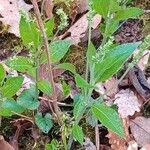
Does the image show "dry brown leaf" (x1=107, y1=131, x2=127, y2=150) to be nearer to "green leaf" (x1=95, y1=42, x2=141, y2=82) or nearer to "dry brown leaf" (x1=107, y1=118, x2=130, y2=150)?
"dry brown leaf" (x1=107, y1=118, x2=130, y2=150)

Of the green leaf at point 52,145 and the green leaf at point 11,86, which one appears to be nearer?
the green leaf at point 11,86

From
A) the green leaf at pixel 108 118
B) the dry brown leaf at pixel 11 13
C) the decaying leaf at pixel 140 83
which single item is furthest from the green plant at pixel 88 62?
the dry brown leaf at pixel 11 13

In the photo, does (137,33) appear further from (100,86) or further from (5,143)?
(5,143)

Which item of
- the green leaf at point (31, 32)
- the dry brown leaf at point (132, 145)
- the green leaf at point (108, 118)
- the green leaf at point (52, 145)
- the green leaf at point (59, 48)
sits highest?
the green leaf at point (31, 32)

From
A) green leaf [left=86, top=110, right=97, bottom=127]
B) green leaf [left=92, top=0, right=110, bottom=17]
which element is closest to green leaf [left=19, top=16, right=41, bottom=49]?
green leaf [left=92, top=0, right=110, bottom=17]

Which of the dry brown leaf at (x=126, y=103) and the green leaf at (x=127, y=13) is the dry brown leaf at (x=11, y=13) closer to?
the dry brown leaf at (x=126, y=103)

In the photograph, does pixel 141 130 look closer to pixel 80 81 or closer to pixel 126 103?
pixel 126 103

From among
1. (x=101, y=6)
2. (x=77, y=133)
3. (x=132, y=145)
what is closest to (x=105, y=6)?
(x=101, y=6)
